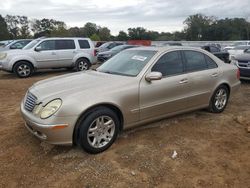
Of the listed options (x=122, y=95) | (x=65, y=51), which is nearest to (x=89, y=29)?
(x=65, y=51)

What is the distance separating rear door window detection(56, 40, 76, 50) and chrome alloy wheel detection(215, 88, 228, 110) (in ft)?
28.4

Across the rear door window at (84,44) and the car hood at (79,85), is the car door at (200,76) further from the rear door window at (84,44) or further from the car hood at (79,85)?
the rear door window at (84,44)

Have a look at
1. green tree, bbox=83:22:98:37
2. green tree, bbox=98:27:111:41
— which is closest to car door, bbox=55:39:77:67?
green tree, bbox=98:27:111:41

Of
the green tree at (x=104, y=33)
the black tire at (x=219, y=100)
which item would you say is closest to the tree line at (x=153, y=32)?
the green tree at (x=104, y=33)

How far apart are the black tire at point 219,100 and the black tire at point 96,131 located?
2.58 metres

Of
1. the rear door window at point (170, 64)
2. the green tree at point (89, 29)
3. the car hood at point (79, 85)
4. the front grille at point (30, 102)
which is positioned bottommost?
the front grille at point (30, 102)

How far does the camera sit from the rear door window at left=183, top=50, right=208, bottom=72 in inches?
225

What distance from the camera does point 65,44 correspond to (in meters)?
13.4

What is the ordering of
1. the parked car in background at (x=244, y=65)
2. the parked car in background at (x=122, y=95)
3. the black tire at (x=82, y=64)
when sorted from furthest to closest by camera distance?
the black tire at (x=82, y=64) < the parked car in background at (x=244, y=65) < the parked car in background at (x=122, y=95)

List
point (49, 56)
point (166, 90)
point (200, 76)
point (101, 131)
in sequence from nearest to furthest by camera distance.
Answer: point (101, 131)
point (166, 90)
point (200, 76)
point (49, 56)

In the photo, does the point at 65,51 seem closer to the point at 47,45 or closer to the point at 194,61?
the point at 47,45

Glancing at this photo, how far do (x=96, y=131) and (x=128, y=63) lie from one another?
1578 millimetres

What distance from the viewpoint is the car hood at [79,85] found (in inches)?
171

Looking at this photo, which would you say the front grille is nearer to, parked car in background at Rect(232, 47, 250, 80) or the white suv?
parked car in background at Rect(232, 47, 250, 80)
